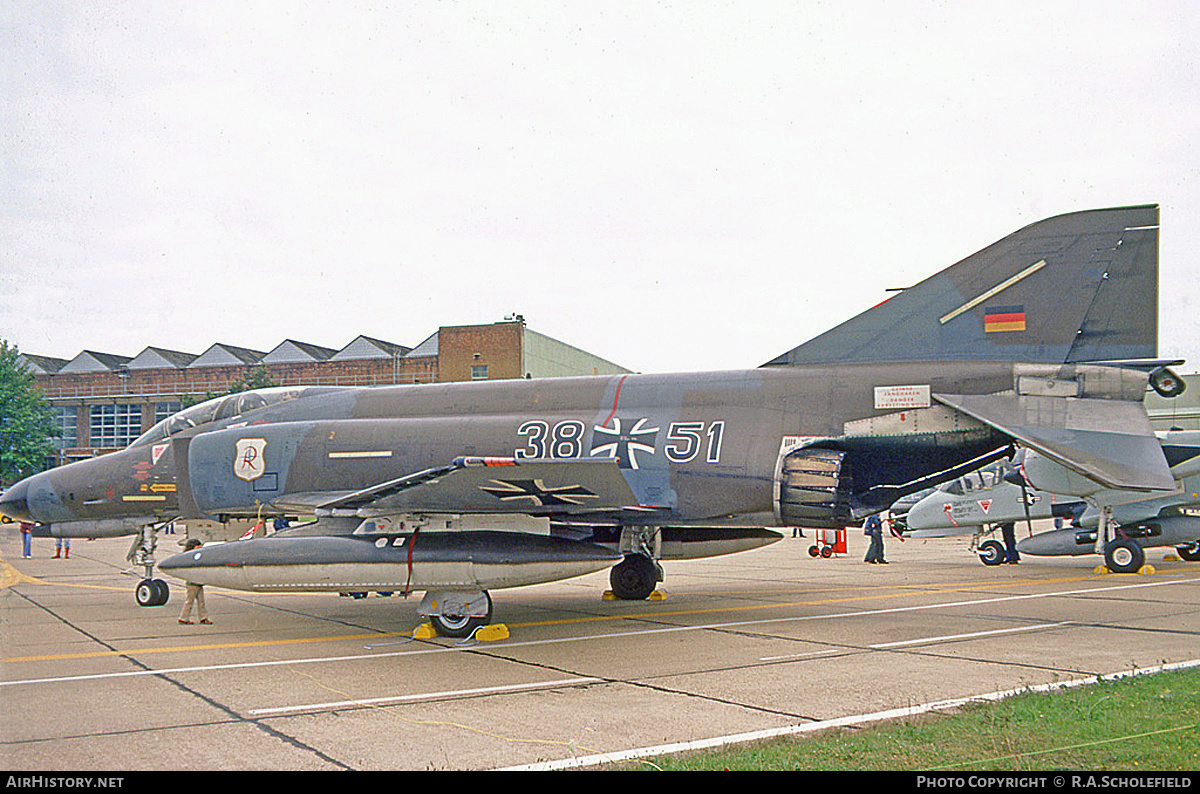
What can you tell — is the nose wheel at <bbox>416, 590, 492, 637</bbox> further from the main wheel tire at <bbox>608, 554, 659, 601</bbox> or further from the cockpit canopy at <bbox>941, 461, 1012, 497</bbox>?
the cockpit canopy at <bbox>941, 461, 1012, 497</bbox>

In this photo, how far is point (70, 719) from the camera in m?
5.96

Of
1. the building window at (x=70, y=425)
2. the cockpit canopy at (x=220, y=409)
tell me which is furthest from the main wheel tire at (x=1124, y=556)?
the building window at (x=70, y=425)

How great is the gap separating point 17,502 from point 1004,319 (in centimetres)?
1368

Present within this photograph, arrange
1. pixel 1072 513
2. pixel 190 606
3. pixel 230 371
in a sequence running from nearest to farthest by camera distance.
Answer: pixel 190 606
pixel 1072 513
pixel 230 371

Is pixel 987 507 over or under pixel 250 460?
under

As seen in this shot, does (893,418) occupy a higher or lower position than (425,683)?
higher

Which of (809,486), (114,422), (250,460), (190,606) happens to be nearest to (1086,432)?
(809,486)

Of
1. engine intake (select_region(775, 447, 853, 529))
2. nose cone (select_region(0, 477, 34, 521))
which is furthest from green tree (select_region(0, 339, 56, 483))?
engine intake (select_region(775, 447, 853, 529))

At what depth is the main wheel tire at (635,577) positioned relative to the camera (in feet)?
42.1

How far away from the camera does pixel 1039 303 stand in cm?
1009

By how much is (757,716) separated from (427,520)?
4975mm

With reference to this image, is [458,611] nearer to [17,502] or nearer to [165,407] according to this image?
→ [17,502]
